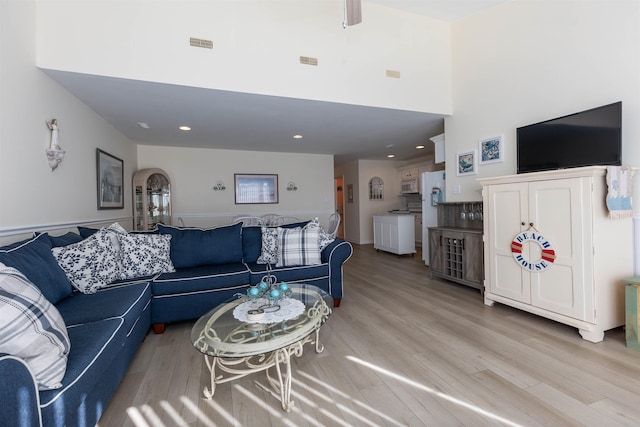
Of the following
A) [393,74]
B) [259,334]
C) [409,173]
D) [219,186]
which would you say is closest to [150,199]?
[219,186]

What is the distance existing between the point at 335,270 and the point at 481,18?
11.4 feet

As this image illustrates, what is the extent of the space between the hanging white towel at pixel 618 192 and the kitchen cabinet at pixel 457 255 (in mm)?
1225

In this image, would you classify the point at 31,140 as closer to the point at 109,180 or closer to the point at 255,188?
the point at 109,180

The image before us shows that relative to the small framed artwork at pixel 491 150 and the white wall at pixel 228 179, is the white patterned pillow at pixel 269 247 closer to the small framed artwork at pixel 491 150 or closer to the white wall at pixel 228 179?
the small framed artwork at pixel 491 150

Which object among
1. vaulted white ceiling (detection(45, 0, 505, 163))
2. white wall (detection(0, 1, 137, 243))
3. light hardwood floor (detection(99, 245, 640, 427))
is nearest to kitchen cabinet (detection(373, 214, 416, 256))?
vaulted white ceiling (detection(45, 0, 505, 163))

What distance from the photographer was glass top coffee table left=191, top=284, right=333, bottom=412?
1.38 m

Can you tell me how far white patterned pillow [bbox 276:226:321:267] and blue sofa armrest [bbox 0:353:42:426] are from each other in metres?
2.07

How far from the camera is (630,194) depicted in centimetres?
215

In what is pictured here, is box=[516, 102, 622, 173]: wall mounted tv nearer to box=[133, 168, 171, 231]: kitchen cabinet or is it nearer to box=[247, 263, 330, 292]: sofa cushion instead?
box=[247, 263, 330, 292]: sofa cushion

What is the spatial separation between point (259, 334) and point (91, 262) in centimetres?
157

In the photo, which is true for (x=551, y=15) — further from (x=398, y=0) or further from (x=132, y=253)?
(x=132, y=253)

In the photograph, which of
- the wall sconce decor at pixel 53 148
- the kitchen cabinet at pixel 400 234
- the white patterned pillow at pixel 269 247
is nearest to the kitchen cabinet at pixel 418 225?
the kitchen cabinet at pixel 400 234

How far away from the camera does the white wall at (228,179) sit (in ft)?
18.5

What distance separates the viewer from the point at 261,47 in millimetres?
2947
